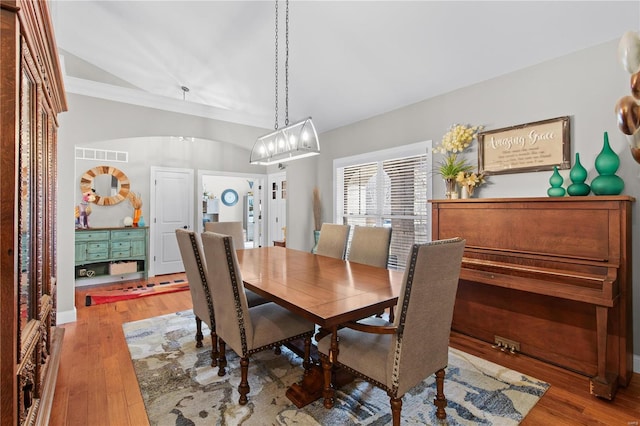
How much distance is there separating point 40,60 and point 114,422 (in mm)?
2094

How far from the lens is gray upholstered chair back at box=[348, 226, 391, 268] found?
296 centimetres

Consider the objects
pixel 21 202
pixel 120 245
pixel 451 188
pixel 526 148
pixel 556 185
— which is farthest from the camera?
pixel 120 245

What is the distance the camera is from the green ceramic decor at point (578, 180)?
7.56 feet

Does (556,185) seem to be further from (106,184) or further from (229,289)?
(106,184)

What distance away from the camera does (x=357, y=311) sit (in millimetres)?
1599

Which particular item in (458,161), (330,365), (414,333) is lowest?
(330,365)

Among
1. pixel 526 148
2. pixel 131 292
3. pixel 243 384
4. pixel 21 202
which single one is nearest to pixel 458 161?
pixel 526 148

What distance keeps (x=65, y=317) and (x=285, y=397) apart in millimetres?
2943

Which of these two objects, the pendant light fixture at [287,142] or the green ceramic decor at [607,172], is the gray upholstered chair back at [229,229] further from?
the green ceramic decor at [607,172]

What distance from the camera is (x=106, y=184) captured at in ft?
17.5

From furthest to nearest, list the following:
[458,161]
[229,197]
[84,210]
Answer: [229,197]
[84,210]
[458,161]

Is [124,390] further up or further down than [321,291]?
further down

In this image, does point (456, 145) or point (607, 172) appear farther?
point (456, 145)

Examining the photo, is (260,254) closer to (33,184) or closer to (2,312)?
(33,184)
